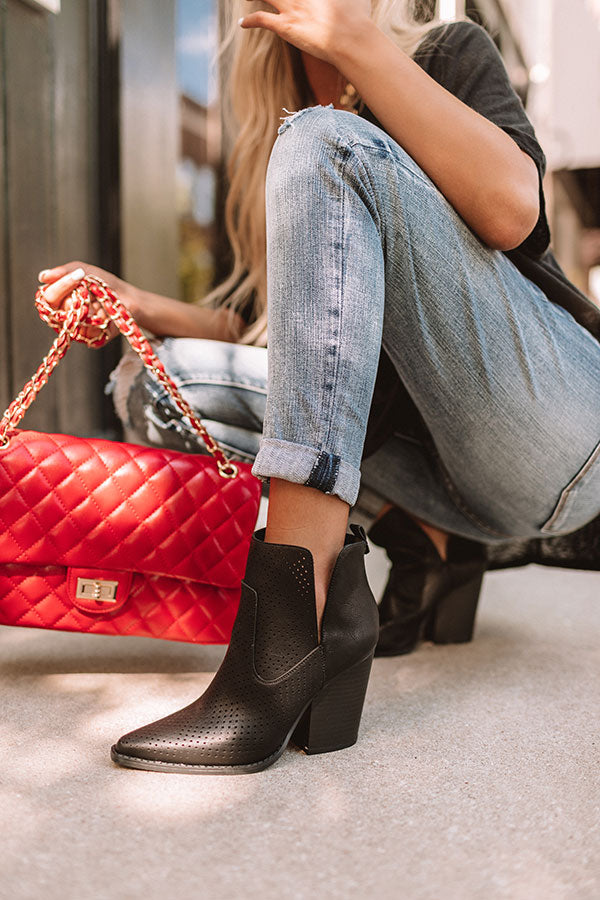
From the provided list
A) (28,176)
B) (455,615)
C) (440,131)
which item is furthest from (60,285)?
(28,176)

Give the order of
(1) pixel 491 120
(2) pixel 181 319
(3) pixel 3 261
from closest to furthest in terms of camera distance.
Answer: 1. (1) pixel 491 120
2. (2) pixel 181 319
3. (3) pixel 3 261

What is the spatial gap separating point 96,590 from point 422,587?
20.9 inches

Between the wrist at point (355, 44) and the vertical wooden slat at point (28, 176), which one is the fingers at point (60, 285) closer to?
the wrist at point (355, 44)

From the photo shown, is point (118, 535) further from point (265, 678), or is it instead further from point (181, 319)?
point (181, 319)

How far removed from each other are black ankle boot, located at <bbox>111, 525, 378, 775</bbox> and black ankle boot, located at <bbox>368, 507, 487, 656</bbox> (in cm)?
44

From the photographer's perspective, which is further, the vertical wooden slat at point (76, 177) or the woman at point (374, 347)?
the vertical wooden slat at point (76, 177)

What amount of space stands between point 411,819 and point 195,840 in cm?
19

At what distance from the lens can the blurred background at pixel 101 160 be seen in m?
1.87

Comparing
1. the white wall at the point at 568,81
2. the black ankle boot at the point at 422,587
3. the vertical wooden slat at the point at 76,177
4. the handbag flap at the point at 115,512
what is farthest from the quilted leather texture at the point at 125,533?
the white wall at the point at 568,81

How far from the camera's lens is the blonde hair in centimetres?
128

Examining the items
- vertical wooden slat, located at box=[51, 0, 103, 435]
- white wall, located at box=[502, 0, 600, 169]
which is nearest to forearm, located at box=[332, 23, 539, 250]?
vertical wooden slat, located at box=[51, 0, 103, 435]

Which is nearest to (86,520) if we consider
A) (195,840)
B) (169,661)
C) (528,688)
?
(169,661)

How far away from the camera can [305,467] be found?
2.62ft

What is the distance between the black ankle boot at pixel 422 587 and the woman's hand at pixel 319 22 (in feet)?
2.34
